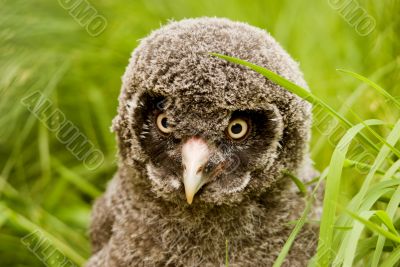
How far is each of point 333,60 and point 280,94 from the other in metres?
2.13

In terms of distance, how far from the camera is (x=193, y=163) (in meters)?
2.66

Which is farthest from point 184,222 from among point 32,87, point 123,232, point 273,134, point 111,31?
point 111,31

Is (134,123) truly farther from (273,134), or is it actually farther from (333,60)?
(333,60)

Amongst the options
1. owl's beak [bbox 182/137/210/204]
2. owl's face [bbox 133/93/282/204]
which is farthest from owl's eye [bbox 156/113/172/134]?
owl's beak [bbox 182/137/210/204]

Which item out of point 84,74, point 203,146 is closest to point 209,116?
point 203,146

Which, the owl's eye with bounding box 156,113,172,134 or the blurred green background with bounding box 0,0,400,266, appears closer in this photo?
the owl's eye with bounding box 156,113,172,134

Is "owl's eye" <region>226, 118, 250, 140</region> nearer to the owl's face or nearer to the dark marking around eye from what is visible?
the owl's face

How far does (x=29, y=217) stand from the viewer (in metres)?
4.32

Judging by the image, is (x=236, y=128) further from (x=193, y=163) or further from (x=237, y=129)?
(x=193, y=163)

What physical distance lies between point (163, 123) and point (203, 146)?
218 millimetres

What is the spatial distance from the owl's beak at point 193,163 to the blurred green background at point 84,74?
1.49m

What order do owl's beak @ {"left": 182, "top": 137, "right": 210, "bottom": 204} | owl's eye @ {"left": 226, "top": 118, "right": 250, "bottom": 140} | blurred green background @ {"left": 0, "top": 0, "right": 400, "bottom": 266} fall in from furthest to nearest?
blurred green background @ {"left": 0, "top": 0, "right": 400, "bottom": 266} → owl's eye @ {"left": 226, "top": 118, "right": 250, "bottom": 140} → owl's beak @ {"left": 182, "top": 137, "right": 210, "bottom": 204}

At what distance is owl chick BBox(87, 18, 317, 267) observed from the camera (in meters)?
2.72

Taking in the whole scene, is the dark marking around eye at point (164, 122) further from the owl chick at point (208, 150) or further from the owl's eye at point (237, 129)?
the owl's eye at point (237, 129)
